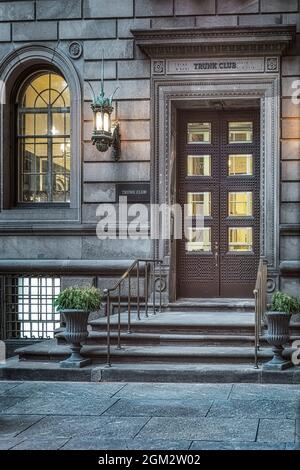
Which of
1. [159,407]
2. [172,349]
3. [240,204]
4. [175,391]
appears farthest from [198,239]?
[159,407]

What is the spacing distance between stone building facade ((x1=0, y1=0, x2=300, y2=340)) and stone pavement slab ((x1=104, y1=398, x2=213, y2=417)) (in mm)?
4604

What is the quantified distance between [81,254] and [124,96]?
308cm

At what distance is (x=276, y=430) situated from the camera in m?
8.30

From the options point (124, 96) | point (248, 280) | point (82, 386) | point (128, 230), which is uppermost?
point (124, 96)

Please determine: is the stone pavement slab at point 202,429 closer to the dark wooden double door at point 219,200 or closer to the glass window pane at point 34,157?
the dark wooden double door at point 219,200

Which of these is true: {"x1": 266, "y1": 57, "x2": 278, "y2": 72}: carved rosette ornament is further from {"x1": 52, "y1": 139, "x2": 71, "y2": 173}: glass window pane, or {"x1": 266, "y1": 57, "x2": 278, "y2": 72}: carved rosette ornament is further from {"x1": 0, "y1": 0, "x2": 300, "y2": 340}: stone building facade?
{"x1": 52, "y1": 139, "x2": 71, "y2": 173}: glass window pane

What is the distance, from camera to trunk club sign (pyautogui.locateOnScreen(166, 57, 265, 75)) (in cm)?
1427

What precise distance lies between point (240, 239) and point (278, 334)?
4158 mm

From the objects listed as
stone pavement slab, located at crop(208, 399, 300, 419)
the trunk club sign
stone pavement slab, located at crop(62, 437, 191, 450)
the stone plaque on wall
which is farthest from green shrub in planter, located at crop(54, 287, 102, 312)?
the trunk club sign

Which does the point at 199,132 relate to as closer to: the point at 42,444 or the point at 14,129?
the point at 14,129
